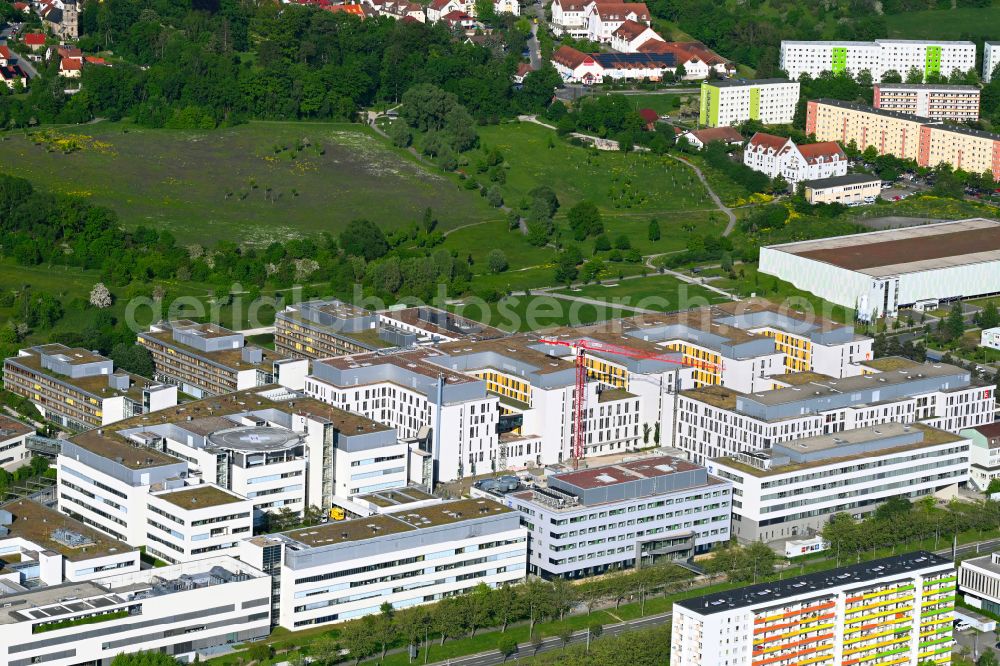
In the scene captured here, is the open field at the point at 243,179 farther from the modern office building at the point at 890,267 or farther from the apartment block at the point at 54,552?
the apartment block at the point at 54,552

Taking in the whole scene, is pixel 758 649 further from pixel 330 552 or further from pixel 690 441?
pixel 690 441

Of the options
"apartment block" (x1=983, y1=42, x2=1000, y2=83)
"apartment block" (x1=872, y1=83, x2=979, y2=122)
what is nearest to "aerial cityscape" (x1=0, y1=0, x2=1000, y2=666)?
"apartment block" (x1=872, y1=83, x2=979, y2=122)

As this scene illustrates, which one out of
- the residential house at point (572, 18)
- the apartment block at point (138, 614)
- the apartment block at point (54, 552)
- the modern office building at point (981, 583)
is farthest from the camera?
the residential house at point (572, 18)

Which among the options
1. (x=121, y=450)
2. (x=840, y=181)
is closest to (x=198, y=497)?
(x=121, y=450)

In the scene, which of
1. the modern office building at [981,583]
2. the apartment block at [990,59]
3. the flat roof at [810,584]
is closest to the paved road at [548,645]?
the flat roof at [810,584]

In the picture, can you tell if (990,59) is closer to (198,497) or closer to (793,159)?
(793,159)

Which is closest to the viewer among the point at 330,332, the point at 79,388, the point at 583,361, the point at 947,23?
the point at 583,361
